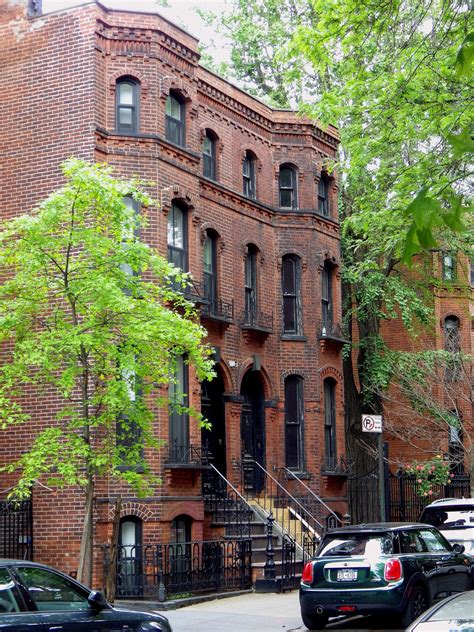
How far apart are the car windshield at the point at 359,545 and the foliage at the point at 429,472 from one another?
16.3m

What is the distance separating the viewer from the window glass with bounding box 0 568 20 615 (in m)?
8.80

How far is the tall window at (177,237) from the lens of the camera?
22.1m

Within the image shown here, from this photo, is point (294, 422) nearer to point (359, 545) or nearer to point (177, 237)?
point (177, 237)

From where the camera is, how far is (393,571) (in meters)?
13.6

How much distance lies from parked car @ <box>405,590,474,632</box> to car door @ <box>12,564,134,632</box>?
12.9ft

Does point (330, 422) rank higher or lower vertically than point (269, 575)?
higher

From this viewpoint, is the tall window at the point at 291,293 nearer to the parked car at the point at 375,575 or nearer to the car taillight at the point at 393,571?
the parked car at the point at 375,575

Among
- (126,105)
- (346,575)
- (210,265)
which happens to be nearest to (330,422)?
(210,265)

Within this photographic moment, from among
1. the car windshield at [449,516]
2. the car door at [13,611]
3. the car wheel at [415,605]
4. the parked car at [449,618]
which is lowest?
the car wheel at [415,605]

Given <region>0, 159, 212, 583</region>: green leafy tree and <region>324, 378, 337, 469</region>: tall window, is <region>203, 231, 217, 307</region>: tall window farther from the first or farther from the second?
<region>0, 159, 212, 583</region>: green leafy tree

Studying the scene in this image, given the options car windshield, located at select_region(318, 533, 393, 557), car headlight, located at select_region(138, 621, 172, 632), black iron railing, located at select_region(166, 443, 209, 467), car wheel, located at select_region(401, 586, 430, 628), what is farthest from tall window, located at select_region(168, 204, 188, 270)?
car headlight, located at select_region(138, 621, 172, 632)

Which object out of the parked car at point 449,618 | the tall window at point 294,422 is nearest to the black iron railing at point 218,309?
Result: the tall window at point 294,422

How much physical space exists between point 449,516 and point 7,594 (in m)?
11.4

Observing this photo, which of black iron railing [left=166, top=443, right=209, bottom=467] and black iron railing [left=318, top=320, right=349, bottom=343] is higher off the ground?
black iron railing [left=318, top=320, right=349, bottom=343]
